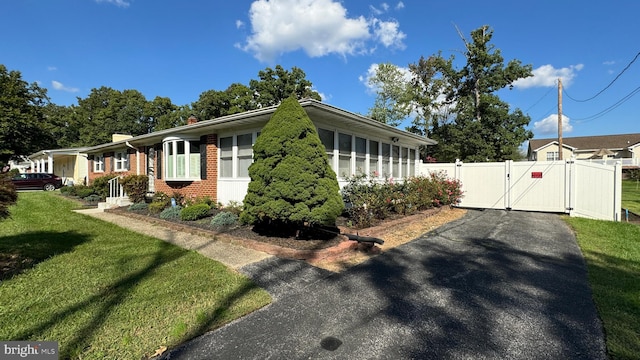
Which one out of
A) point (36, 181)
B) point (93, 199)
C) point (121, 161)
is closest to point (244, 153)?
point (93, 199)

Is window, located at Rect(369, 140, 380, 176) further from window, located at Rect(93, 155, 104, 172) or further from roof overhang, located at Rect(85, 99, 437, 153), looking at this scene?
window, located at Rect(93, 155, 104, 172)

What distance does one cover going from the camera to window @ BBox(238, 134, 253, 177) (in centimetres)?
884

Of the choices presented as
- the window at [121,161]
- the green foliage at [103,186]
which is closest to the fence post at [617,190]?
the green foliage at [103,186]

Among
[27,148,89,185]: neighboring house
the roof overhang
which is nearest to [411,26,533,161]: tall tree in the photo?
the roof overhang

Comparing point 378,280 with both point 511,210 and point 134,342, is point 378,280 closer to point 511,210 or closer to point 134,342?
point 134,342

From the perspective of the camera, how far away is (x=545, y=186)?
1037cm

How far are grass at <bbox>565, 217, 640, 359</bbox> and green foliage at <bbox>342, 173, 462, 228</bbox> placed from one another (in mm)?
3999

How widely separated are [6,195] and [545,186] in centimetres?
1402

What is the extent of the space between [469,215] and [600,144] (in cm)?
4246

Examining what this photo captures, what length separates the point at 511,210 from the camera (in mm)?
11086

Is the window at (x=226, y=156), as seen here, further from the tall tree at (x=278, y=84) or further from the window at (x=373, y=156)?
the tall tree at (x=278, y=84)

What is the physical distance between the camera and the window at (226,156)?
370 inches

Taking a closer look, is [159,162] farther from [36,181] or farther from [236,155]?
[36,181]

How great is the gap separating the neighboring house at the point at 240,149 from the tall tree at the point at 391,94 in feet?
39.8
